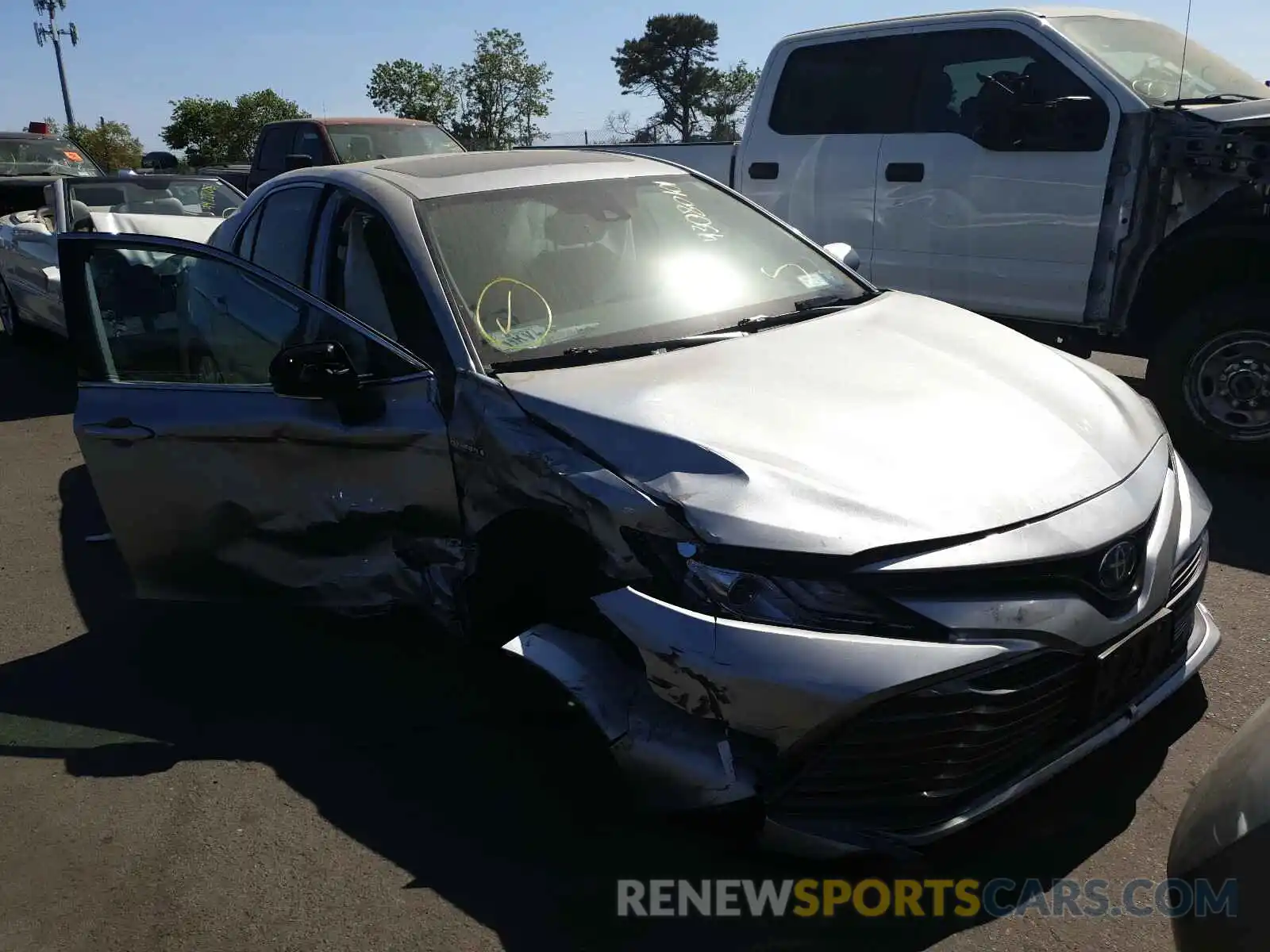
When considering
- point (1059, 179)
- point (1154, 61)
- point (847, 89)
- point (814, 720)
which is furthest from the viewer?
point (847, 89)

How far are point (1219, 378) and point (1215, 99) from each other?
4.83ft

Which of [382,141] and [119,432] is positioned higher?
[382,141]

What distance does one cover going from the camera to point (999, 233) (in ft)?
19.1

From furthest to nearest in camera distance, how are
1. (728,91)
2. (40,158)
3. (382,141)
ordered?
(728,91)
(40,158)
(382,141)

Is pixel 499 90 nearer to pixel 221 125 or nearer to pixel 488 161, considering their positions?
pixel 221 125

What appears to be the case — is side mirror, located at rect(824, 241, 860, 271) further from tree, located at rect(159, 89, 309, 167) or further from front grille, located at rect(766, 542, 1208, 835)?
tree, located at rect(159, 89, 309, 167)

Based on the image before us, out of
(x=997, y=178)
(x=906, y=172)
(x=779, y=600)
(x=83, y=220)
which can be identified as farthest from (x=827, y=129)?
(x=83, y=220)

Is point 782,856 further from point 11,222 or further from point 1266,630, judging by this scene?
point 11,222

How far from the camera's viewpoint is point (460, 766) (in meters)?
3.10

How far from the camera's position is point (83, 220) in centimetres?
782

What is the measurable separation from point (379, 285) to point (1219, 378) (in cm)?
395

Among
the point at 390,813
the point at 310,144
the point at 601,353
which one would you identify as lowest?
the point at 390,813

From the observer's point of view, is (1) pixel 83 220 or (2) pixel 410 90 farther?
(2) pixel 410 90

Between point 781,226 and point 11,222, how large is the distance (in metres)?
8.22
